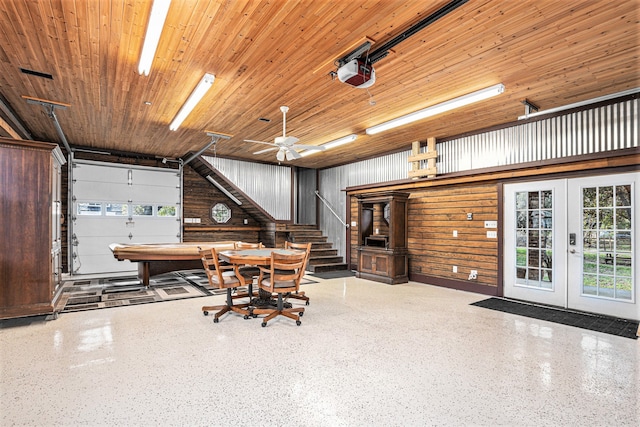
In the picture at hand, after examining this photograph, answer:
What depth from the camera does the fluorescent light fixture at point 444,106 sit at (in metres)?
4.02

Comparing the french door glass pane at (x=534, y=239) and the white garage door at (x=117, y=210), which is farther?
the white garage door at (x=117, y=210)

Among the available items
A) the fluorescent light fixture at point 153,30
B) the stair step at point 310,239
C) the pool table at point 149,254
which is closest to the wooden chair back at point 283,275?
the pool table at point 149,254

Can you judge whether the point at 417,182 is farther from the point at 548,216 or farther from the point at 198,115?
the point at 198,115

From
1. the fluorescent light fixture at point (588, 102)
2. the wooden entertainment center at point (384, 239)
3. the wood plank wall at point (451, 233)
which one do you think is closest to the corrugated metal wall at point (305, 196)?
the wooden entertainment center at point (384, 239)

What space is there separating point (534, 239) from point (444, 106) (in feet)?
9.22

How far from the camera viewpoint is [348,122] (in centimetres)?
568

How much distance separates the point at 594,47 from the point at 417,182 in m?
4.02

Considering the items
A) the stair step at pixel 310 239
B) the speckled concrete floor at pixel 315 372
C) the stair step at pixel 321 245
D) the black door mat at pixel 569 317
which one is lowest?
the black door mat at pixel 569 317

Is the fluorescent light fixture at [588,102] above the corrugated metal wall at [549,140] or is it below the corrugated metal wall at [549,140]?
above

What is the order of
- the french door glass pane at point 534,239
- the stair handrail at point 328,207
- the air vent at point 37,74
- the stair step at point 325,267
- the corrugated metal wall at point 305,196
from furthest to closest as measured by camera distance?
the corrugated metal wall at point 305,196
the stair handrail at point 328,207
the stair step at point 325,267
the french door glass pane at point 534,239
the air vent at point 37,74

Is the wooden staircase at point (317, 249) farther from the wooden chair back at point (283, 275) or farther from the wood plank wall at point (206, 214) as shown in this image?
the wooden chair back at point (283, 275)

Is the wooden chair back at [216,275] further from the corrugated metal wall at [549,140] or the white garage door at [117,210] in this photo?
the white garage door at [117,210]

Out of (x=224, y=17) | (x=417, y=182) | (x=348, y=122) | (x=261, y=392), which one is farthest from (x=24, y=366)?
(x=417, y=182)

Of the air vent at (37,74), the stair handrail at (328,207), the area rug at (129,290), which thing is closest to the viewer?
the air vent at (37,74)
